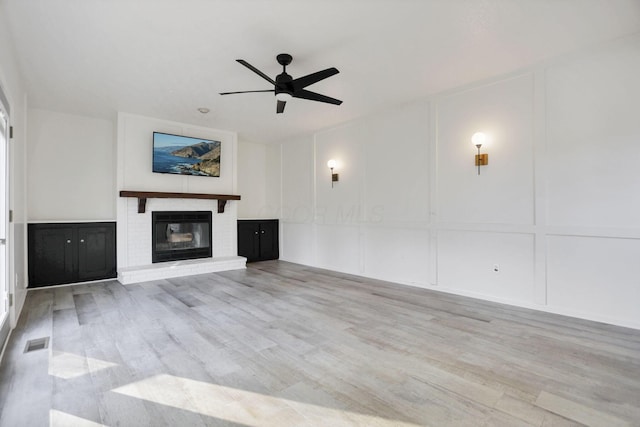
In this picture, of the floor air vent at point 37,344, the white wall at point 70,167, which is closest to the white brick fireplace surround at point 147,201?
the white wall at point 70,167

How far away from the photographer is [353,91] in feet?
14.6

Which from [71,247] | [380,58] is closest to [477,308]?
[380,58]

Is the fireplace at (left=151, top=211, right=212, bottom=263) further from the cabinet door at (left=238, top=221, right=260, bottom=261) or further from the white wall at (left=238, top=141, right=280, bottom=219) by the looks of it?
the white wall at (left=238, top=141, right=280, bottom=219)

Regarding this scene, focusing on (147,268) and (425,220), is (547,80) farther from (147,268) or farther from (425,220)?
(147,268)

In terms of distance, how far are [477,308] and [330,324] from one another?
1.86m

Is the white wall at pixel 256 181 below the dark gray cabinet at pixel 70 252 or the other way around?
the other way around

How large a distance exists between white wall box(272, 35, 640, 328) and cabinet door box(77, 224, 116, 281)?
4170 millimetres

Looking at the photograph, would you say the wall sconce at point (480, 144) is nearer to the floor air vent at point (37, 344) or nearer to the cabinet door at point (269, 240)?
the cabinet door at point (269, 240)

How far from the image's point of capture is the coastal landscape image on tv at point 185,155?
5.68 meters

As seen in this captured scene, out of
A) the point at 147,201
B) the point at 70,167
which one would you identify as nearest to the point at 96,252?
the point at 147,201

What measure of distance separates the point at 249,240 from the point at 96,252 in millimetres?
2873

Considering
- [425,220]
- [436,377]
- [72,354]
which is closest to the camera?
[436,377]

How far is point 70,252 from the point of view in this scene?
5.00m

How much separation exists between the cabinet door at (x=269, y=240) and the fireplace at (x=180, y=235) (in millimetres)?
1322
